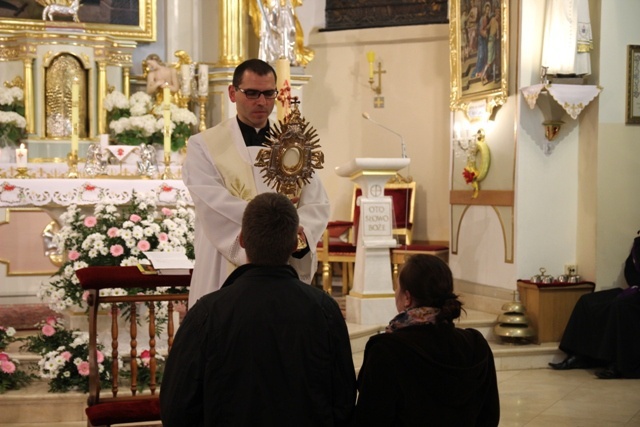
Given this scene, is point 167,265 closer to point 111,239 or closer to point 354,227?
point 111,239

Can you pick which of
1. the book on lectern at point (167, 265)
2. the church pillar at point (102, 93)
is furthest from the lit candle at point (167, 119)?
the book on lectern at point (167, 265)

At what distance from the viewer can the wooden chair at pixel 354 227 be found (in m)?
9.46

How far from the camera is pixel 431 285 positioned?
107 inches

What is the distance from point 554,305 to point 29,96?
522 cm

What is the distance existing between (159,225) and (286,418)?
3.78m

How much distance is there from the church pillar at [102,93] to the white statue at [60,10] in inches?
20.9

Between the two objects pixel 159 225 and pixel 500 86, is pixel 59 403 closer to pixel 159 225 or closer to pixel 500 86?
pixel 159 225

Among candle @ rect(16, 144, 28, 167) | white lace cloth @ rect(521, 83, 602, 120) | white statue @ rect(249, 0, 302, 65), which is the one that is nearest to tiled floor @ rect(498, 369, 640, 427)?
white lace cloth @ rect(521, 83, 602, 120)

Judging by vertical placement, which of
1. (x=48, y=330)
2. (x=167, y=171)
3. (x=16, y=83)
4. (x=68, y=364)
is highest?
(x=16, y=83)

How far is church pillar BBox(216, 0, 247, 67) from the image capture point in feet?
32.2

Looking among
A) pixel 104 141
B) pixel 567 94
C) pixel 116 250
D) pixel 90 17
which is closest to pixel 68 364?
pixel 116 250

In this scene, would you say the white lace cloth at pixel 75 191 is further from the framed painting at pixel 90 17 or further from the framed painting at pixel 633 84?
the framed painting at pixel 633 84

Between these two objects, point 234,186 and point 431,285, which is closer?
point 431,285

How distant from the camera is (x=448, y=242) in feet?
33.9
